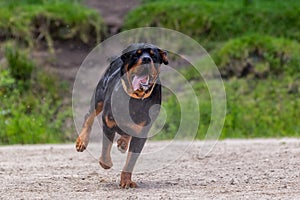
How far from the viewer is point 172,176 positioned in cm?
897

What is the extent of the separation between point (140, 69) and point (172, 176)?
177 centimetres

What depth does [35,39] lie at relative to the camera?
18.7m

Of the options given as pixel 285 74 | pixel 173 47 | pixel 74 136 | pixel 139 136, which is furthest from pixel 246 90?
pixel 139 136

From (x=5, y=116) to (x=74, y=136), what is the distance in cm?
123

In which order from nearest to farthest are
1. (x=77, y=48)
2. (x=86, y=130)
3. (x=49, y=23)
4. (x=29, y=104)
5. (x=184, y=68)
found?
Answer: (x=86, y=130) → (x=29, y=104) → (x=184, y=68) → (x=49, y=23) → (x=77, y=48)

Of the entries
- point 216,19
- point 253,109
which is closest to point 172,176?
point 253,109

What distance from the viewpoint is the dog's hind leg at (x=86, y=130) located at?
328 inches

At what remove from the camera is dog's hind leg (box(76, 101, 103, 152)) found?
8.32 metres

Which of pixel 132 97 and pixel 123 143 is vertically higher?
pixel 132 97

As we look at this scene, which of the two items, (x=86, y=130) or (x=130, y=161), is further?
(x=86, y=130)

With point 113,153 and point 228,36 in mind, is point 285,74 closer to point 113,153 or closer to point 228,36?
point 228,36

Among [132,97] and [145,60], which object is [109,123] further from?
[145,60]

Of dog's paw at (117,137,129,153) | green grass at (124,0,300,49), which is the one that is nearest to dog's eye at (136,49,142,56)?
dog's paw at (117,137,129,153)

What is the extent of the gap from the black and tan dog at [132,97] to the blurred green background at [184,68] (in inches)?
246
